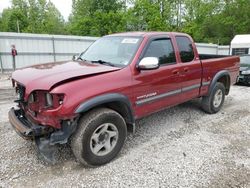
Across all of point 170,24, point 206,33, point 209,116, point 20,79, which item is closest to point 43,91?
point 20,79

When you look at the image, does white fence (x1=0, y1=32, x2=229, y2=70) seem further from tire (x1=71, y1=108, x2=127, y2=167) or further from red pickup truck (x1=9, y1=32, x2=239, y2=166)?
tire (x1=71, y1=108, x2=127, y2=167)

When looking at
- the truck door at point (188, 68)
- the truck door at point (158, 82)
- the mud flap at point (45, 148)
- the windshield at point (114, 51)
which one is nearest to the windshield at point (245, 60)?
the truck door at point (188, 68)

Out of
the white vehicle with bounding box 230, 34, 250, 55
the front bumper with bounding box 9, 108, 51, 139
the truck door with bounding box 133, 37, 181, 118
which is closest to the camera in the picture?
the front bumper with bounding box 9, 108, 51, 139

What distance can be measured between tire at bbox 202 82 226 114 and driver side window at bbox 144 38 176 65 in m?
1.77

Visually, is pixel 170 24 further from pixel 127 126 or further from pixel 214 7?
pixel 127 126

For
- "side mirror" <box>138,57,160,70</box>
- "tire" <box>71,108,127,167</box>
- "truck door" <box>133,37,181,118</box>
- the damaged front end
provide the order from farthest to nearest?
1. "truck door" <box>133,37,181,118</box>
2. "side mirror" <box>138,57,160,70</box>
3. "tire" <box>71,108,127,167</box>
4. the damaged front end

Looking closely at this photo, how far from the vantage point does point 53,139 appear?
10.2 ft

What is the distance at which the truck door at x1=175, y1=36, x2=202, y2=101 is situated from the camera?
15.6 ft

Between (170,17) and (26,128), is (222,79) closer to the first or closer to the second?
(26,128)

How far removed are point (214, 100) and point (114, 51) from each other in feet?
10.1

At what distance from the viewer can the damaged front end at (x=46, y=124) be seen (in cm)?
303

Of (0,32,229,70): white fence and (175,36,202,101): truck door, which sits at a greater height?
(0,32,229,70): white fence

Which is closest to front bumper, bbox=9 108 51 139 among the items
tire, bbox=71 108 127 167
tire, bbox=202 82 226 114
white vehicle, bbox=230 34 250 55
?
tire, bbox=71 108 127 167

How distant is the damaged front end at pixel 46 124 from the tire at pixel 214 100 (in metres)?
3.67
